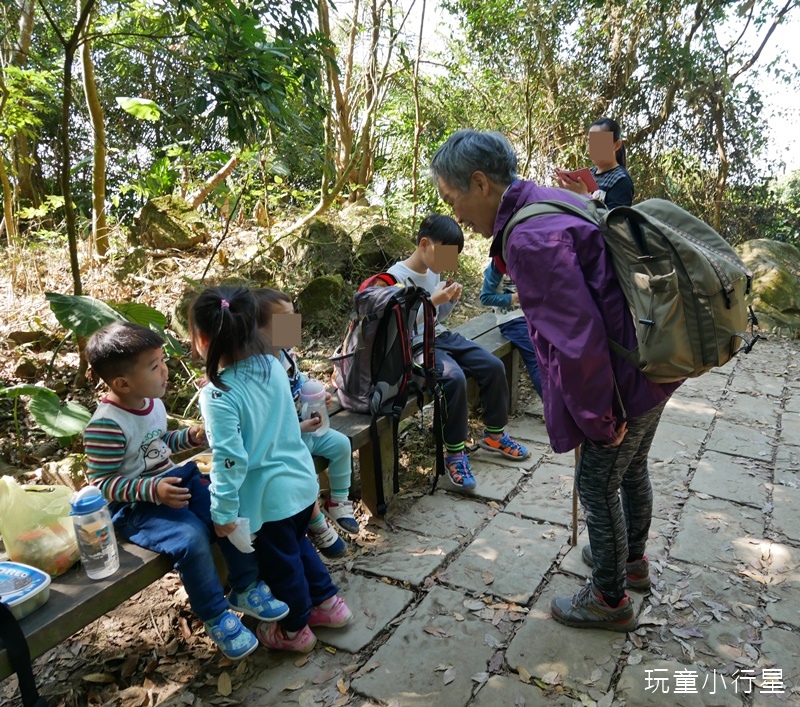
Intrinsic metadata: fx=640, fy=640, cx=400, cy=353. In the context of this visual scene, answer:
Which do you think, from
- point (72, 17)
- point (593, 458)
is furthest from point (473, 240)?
point (593, 458)

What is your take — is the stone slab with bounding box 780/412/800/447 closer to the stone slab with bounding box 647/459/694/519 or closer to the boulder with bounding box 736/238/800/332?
the stone slab with bounding box 647/459/694/519

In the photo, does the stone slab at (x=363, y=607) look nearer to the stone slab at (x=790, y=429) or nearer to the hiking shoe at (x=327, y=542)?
the hiking shoe at (x=327, y=542)

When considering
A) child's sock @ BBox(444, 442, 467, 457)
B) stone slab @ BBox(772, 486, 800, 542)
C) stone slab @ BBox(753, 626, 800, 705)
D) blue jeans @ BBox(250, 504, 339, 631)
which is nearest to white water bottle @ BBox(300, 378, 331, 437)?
blue jeans @ BBox(250, 504, 339, 631)

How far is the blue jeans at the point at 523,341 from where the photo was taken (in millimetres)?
3947

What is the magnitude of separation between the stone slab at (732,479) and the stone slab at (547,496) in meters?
0.64

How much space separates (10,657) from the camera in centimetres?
151

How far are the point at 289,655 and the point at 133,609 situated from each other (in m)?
0.69

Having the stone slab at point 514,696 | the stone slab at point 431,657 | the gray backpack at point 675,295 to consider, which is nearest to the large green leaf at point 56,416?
the stone slab at point 431,657

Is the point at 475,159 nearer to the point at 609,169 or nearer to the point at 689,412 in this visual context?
the point at 609,169

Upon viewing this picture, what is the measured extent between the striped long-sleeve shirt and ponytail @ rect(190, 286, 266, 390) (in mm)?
293

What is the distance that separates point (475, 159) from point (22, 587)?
168 centimetres

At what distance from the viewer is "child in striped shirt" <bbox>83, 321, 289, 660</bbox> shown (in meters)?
1.92

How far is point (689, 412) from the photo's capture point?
426 centimetres

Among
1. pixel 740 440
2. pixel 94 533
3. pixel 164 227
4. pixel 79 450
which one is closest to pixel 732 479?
pixel 740 440
